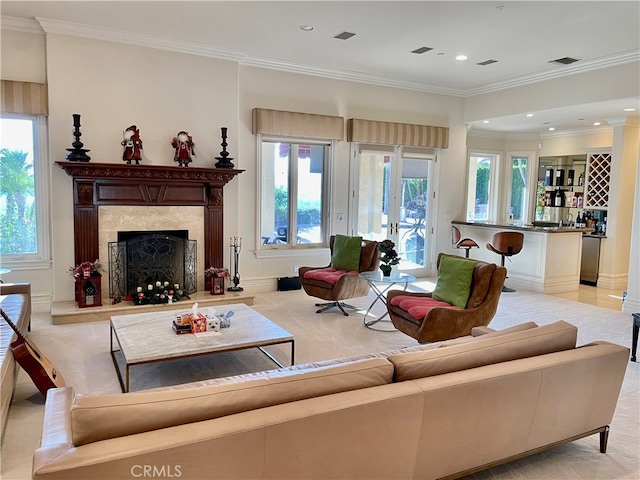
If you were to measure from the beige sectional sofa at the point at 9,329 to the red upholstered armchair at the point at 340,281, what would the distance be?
114 inches

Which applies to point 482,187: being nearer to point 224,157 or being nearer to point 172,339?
point 224,157

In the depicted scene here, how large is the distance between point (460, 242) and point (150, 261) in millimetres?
4700

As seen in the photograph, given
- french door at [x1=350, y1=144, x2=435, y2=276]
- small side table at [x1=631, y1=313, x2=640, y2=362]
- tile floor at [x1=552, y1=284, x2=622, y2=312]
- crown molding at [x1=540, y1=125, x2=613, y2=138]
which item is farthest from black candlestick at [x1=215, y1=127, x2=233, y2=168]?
crown molding at [x1=540, y1=125, x2=613, y2=138]

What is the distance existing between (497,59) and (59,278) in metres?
5.97

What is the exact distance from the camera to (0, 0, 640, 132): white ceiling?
14.7 ft

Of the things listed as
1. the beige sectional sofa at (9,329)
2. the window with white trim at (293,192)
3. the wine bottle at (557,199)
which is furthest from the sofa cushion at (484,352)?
the wine bottle at (557,199)

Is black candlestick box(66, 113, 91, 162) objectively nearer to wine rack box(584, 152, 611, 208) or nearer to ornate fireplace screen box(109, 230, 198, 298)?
ornate fireplace screen box(109, 230, 198, 298)

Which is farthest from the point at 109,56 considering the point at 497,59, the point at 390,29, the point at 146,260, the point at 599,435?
the point at 599,435

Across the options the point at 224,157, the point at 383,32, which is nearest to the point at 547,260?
the point at 383,32

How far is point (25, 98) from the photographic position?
16.6ft

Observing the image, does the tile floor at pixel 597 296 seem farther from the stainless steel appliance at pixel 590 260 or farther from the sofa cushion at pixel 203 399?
the sofa cushion at pixel 203 399

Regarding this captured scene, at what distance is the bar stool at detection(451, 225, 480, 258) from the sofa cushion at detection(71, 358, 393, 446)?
5.83m

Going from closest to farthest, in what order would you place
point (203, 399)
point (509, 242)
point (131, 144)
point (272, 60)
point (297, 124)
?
point (203, 399), point (131, 144), point (272, 60), point (297, 124), point (509, 242)

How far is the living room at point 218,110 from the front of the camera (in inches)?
204
